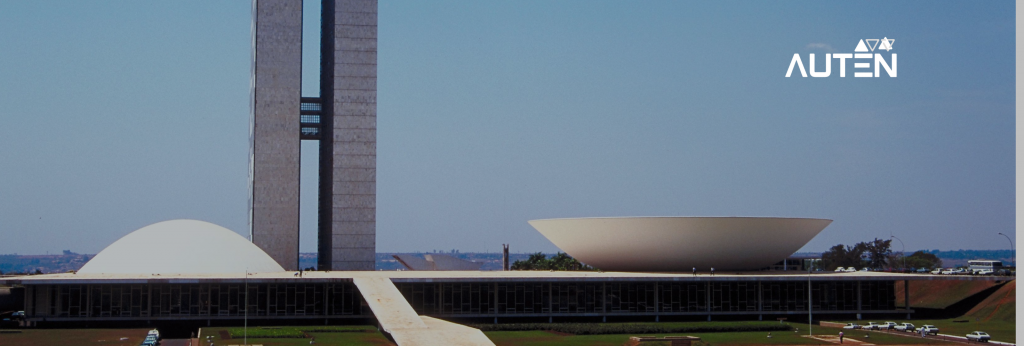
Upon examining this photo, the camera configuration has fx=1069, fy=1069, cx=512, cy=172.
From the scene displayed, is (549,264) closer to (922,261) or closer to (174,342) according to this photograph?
(922,261)

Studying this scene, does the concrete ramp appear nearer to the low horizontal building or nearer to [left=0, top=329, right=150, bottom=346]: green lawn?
the low horizontal building

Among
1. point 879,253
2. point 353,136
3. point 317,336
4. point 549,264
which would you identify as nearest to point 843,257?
point 879,253

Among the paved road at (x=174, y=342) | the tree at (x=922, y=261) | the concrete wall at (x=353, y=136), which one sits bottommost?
the paved road at (x=174, y=342)

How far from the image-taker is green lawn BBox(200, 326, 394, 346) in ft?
157

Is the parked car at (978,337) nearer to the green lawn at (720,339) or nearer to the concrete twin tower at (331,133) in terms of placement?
the green lawn at (720,339)

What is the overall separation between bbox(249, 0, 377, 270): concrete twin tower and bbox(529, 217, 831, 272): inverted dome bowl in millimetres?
24051

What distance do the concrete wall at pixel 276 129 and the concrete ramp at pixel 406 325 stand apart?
3183 cm

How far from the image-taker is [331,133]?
89875 mm

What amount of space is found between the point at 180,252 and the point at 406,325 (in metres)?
23.4

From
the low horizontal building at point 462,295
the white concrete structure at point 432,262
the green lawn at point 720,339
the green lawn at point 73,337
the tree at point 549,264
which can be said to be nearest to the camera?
the green lawn at point 73,337

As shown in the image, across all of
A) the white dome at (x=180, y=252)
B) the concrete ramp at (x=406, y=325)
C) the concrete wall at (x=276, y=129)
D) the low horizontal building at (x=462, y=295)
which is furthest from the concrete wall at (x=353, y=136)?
the concrete ramp at (x=406, y=325)

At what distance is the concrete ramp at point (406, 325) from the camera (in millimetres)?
44156

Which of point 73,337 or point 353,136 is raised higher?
point 353,136

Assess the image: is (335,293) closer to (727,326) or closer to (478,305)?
(478,305)
